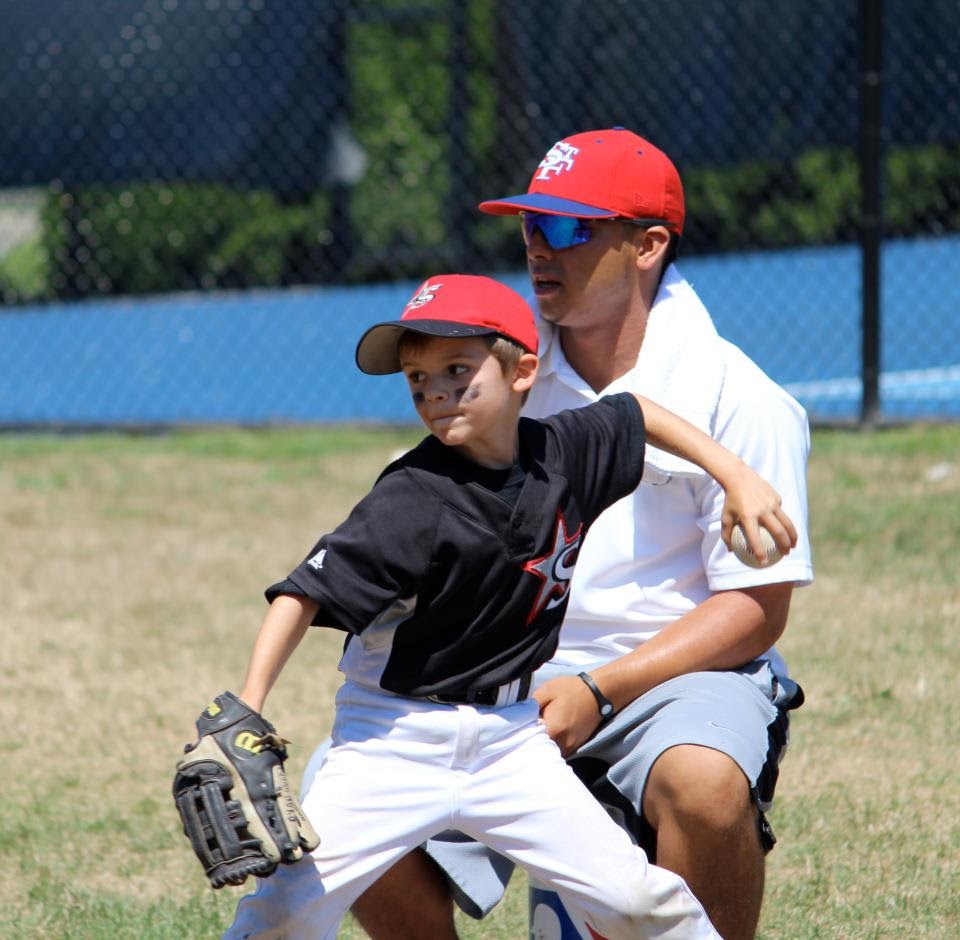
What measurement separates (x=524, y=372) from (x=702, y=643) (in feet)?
2.05

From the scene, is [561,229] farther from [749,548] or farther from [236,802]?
[236,802]

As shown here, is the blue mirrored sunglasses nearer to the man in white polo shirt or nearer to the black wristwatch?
the man in white polo shirt

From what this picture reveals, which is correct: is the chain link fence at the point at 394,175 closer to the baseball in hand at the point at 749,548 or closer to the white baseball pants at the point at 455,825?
the baseball in hand at the point at 749,548

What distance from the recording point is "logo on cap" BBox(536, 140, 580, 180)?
3059 mm

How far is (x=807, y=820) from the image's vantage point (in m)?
3.71

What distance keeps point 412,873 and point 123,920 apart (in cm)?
82

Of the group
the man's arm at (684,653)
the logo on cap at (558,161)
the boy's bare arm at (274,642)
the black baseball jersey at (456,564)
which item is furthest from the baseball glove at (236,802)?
the logo on cap at (558,161)

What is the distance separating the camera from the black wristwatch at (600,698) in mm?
2775

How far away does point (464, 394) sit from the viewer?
2.49 m

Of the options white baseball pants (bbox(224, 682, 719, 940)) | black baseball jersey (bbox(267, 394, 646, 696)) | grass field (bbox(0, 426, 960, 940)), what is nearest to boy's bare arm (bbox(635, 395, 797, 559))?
black baseball jersey (bbox(267, 394, 646, 696))

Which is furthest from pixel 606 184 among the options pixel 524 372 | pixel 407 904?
pixel 407 904

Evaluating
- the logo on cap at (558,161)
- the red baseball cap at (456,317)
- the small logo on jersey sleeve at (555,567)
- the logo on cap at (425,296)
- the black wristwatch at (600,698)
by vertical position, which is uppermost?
the logo on cap at (425,296)

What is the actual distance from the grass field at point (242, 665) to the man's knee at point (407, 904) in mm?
493

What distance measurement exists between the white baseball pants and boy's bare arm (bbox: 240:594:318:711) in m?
0.22
